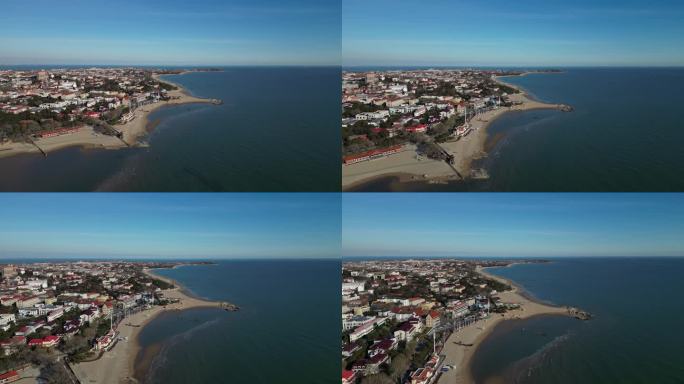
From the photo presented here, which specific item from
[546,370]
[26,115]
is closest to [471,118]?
[546,370]


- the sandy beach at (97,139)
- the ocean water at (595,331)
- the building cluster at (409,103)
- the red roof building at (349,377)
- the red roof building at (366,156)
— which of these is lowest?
the red roof building at (349,377)

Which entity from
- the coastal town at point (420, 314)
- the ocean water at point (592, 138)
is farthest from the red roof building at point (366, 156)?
the coastal town at point (420, 314)

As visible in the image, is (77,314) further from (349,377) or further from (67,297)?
(349,377)

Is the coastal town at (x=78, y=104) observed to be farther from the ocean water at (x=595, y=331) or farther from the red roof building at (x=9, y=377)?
the ocean water at (x=595, y=331)

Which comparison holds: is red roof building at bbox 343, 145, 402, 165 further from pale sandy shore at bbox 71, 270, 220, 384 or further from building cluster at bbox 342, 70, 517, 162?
pale sandy shore at bbox 71, 270, 220, 384

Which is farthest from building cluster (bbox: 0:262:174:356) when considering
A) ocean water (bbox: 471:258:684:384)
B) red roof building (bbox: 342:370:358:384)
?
ocean water (bbox: 471:258:684:384)

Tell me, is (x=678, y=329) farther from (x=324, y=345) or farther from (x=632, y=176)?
(x=324, y=345)

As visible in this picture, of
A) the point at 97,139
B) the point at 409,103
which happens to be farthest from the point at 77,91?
the point at 409,103
